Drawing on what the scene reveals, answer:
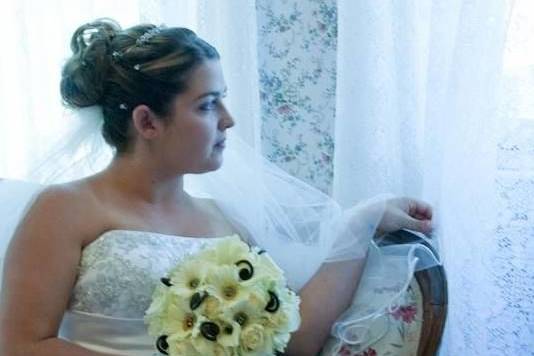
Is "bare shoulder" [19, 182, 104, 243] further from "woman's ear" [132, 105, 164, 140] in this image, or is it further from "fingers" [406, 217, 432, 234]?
"fingers" [406, 217, 432, 234]

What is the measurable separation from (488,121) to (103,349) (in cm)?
79

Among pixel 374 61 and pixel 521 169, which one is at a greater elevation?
pixel 374 61

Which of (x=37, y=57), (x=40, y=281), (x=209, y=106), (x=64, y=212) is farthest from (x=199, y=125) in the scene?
(x=37, y=57)

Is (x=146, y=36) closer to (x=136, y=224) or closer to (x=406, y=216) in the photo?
(x=136, y=224)

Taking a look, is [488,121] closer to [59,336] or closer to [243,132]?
[243,132]

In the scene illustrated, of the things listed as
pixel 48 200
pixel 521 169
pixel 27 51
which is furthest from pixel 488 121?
pixel 27 51

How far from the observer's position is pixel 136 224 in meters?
1.27

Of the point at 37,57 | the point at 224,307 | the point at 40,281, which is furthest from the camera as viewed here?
the point at 37,57

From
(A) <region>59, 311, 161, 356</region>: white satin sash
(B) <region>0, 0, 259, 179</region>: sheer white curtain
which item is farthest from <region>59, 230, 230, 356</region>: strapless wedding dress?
(B) <region>0, 0, 259, 179</region>: sheer white curtain

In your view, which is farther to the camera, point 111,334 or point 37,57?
point 37,57

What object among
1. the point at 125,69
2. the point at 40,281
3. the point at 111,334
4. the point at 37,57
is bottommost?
the point at 111,334

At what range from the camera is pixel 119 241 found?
3.97 feet

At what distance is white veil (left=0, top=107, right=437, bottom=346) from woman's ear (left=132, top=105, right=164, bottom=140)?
110 millimetres

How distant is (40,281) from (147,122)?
0.34m
